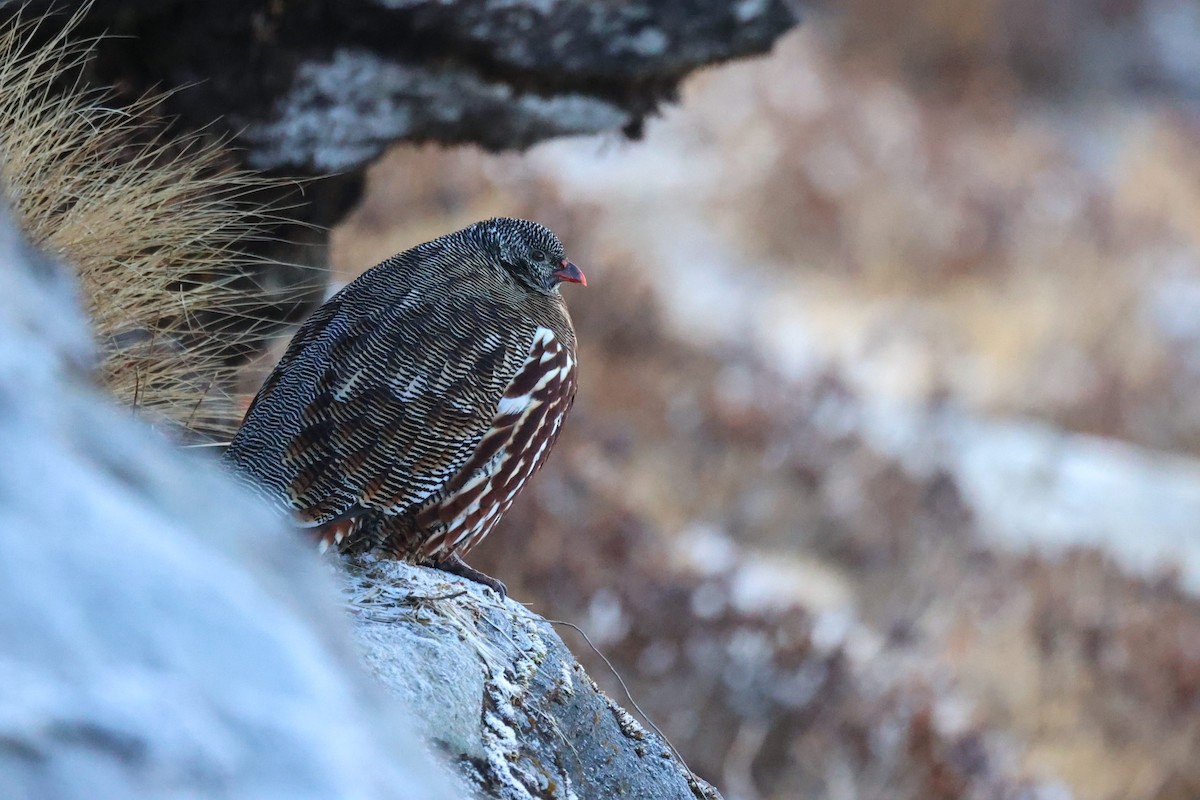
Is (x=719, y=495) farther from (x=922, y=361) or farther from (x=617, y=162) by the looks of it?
(x=617, y=162)

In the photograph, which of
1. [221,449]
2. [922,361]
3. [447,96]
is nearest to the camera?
[221,449]

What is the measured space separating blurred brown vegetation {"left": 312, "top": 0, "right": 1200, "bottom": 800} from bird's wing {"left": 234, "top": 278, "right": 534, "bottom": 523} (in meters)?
2.81

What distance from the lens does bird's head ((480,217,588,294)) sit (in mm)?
3791

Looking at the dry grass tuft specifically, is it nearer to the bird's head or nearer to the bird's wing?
the bird's wing

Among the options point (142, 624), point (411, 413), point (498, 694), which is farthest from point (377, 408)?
point (142, 624)

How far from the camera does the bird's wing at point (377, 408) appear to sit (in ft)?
10.2

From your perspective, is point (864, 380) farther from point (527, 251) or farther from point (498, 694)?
point (498, 694)

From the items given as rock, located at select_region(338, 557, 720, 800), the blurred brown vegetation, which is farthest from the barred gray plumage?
the blurred brown vegetation

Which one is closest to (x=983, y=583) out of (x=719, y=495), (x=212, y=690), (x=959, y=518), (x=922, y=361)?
(x=959, y=518)

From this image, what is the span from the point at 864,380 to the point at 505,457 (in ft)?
32.8

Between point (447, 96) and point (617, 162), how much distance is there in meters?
10.9

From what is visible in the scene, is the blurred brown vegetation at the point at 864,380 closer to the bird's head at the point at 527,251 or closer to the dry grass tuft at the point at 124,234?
the bird's head at the point at 527,251

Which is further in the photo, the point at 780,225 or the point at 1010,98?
the point at 1010,98

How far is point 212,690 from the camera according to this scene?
1.51 meters
